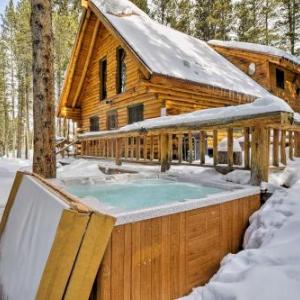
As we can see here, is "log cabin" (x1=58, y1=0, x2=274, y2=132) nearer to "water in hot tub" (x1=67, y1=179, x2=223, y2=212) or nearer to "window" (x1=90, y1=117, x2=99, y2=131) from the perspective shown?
"window" (x1=90, y1=117, x2=99, y2=131)

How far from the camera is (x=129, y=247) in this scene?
2.32 meters

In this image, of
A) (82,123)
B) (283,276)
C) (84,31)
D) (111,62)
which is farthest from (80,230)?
(82,123)

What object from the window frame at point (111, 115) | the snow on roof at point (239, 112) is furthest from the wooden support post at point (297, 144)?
the window frame at point (111, 115)

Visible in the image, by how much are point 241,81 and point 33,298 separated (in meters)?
13.1

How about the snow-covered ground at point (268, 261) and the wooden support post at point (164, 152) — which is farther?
the wooden support post at point (164, 152)

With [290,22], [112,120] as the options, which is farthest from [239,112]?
[290,22]

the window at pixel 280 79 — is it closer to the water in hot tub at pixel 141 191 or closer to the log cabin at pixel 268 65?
the log cabin at pixel 268 65

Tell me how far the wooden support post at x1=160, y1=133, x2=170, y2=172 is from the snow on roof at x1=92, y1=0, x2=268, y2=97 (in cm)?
382

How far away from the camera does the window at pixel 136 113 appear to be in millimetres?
11445

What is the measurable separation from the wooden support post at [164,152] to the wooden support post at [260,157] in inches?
87.5

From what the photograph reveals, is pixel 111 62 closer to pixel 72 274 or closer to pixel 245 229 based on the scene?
pixel 245 229

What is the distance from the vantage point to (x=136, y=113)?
1181cm

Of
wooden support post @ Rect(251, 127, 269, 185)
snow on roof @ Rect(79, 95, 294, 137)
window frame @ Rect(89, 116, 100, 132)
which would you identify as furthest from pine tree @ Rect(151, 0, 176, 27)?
wooden support post @ Rect(251, 127, 269, 185)

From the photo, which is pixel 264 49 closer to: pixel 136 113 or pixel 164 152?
pixel 136 113
